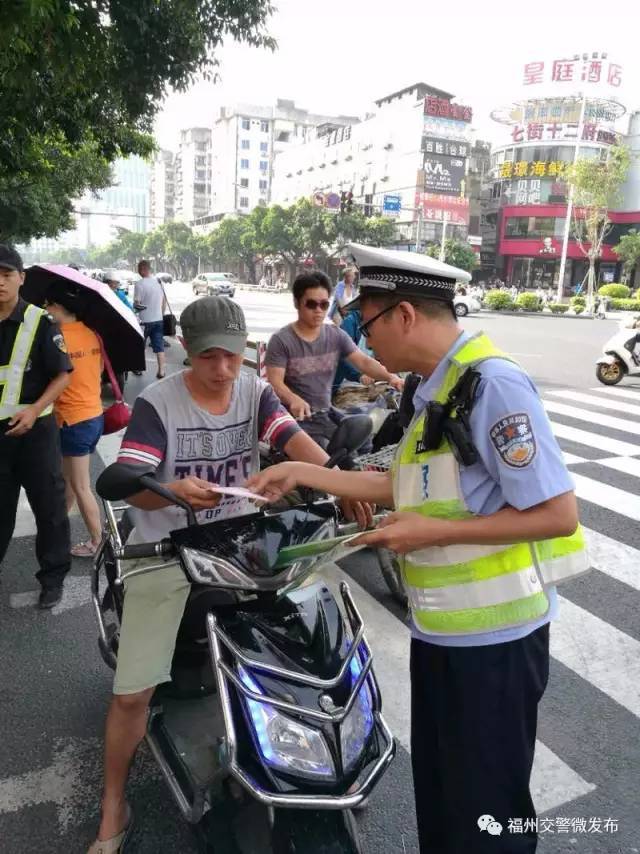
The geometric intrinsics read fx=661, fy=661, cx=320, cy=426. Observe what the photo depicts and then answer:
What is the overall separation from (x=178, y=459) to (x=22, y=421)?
1.52 metres

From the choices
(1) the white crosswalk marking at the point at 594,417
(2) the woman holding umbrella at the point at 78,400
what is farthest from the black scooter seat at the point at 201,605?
(1) the white crosswalk marking at the point at 594,417

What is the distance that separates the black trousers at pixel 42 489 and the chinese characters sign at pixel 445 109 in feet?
197

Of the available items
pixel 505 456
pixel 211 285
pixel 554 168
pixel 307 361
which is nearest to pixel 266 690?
pixel 505 456

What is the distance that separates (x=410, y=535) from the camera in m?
1.46

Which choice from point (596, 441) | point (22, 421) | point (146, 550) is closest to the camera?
point (146, 550)

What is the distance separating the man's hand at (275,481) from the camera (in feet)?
6.11

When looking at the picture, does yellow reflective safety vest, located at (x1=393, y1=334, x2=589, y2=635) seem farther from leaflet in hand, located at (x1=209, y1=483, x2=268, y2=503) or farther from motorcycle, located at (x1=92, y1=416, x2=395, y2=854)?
leaflet in hand, located at (x1=209, y1=483, x2=268, y2=503)

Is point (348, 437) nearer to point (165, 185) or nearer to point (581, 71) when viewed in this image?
point (581, 71)

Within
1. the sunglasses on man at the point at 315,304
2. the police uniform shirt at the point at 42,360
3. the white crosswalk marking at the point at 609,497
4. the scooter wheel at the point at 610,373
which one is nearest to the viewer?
the police uniform shirt at the point at 42,360

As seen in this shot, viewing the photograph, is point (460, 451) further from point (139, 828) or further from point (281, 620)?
point (139, 828)

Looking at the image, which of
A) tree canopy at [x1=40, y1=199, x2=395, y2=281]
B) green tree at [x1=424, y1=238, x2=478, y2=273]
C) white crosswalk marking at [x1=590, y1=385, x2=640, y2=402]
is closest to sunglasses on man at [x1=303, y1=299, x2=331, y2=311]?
white crosswalk marking at [x1=590, y1=385, x2=640, y2=402]

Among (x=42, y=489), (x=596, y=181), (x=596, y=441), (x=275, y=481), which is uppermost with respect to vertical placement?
(x=596, y=181)

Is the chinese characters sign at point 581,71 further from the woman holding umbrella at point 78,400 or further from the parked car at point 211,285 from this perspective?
the woman holding umbrella at point 78,400

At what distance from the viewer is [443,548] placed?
1.52 m
